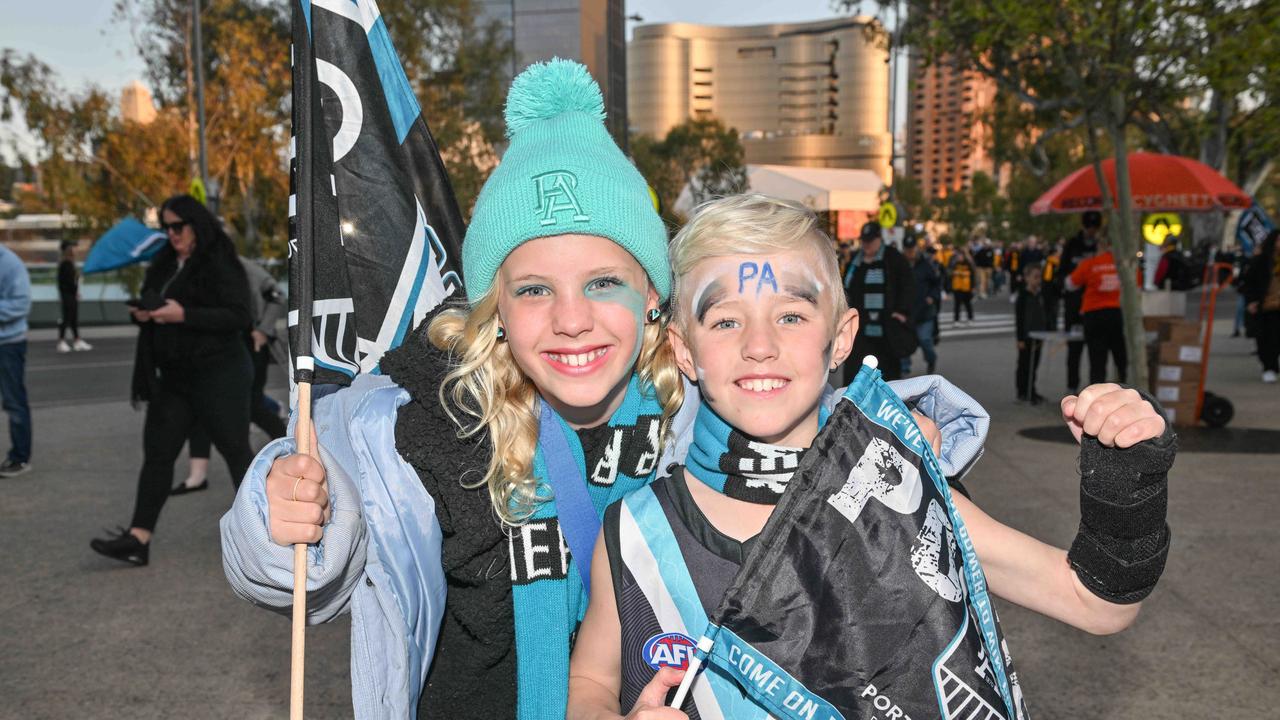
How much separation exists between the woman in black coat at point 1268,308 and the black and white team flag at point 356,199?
12098mm

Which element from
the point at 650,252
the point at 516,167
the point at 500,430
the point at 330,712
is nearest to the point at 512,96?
the point at 516,167

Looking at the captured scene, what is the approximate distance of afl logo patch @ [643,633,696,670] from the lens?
1.74m

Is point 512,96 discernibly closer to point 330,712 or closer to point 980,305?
point 330,712

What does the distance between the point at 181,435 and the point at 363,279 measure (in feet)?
13.0

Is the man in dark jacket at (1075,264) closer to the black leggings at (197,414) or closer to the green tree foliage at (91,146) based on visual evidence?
the black leggings at (197,414)

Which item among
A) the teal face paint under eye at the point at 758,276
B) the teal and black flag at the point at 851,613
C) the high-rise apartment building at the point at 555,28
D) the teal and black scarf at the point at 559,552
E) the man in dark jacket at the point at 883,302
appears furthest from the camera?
the high-rise apartment building at the point at 555,28

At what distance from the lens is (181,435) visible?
5.79 metres

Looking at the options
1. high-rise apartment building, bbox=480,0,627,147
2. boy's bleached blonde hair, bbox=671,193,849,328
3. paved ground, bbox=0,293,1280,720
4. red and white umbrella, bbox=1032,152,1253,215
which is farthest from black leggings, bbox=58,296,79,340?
boy's bleached blonde hair, bbox=671,193,849,328

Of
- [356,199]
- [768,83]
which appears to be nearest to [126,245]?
[356,199]

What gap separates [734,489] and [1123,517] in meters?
0.61

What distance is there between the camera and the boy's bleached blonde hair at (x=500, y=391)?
79.2 inches

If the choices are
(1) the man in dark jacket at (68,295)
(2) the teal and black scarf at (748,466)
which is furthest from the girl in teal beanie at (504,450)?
(1) the man in dark jacket at (68,295)

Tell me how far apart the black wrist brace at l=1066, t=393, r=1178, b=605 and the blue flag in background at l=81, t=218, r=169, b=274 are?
588 cm

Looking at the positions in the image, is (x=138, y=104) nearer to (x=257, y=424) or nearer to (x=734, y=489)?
(x=257, y=424)
